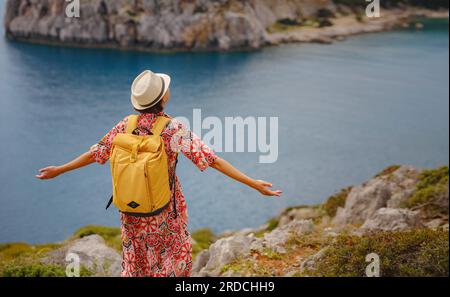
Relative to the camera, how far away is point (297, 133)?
4856 cm

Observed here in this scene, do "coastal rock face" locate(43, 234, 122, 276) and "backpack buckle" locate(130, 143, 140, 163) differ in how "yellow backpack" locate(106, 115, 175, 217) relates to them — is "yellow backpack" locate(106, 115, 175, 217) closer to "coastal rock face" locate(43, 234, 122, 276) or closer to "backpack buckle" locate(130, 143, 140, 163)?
"backpack buckle" locate(130, 143, 140, 163)

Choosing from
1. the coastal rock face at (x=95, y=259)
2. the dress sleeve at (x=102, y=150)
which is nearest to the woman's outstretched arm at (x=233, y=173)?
the dress sleeve at (x=102, y=150)

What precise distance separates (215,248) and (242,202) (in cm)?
2468

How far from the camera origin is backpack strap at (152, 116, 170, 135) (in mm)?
4633

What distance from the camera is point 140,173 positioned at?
4359 millimetres

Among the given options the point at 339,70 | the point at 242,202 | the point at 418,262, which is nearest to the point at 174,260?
the point at 418,262

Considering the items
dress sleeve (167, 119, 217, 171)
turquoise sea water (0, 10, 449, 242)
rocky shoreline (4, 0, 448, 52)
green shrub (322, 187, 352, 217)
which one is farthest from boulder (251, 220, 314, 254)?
rocky shoreline (4, 0, 448, 52)

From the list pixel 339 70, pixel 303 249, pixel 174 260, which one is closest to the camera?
pixel 174 260

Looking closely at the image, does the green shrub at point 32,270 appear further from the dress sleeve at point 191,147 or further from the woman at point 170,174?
the dress sleeve at point 191,147

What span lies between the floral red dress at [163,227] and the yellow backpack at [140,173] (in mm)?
187

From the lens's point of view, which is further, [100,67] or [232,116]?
[100,67]

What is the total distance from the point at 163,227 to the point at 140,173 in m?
0.79

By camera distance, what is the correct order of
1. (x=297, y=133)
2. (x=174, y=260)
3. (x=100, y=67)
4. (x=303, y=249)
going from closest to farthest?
(x=174, y=260), (x=303, y=249), (x=297, y=133), (x=100, y=67)
